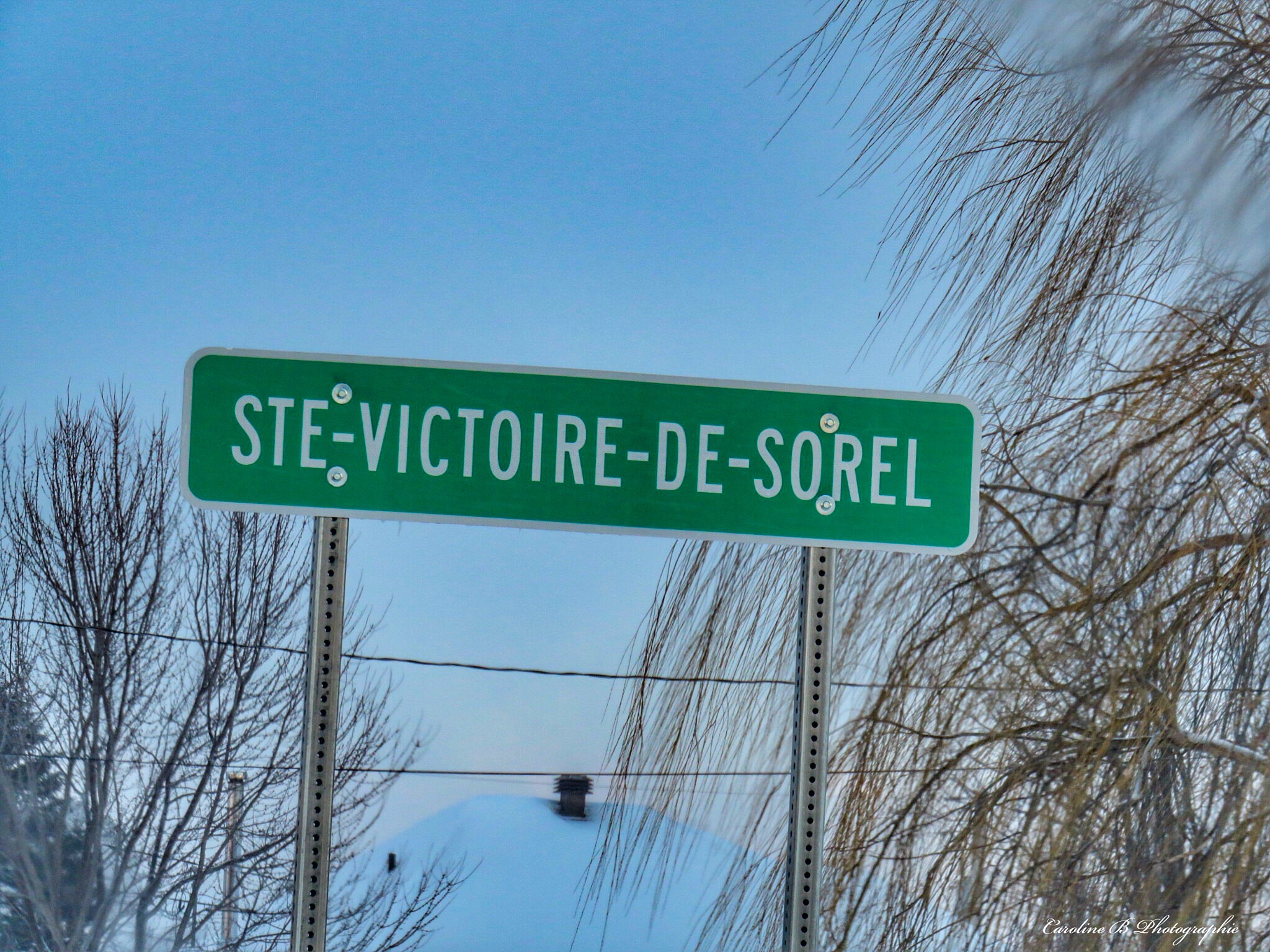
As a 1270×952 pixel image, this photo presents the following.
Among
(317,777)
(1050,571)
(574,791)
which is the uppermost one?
(1050,571)

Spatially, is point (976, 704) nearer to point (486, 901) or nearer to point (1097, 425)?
point (1097, 425)

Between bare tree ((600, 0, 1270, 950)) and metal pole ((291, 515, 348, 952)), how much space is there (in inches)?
29.2

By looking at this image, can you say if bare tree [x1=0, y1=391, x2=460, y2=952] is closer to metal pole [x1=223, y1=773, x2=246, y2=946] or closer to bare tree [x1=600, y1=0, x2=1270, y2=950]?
metal pole [x1=223, y1=773, x2=246, y2=946]

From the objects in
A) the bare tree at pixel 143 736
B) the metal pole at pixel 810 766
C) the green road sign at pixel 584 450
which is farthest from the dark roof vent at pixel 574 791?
the green road sign at pixel 584 450

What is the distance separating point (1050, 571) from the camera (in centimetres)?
141

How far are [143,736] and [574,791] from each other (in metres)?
0.71

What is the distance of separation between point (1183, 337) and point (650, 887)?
118 cm

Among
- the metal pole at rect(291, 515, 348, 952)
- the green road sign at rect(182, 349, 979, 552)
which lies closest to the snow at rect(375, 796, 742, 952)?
the metal pole at rect(291, 515, 348, 952)

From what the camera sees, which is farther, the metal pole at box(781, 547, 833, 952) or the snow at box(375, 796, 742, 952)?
the snow at box(375, 796, 742, 952)

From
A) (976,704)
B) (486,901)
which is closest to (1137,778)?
(976,704)

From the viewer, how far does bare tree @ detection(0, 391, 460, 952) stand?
4.72 ft

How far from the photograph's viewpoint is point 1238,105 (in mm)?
1433
